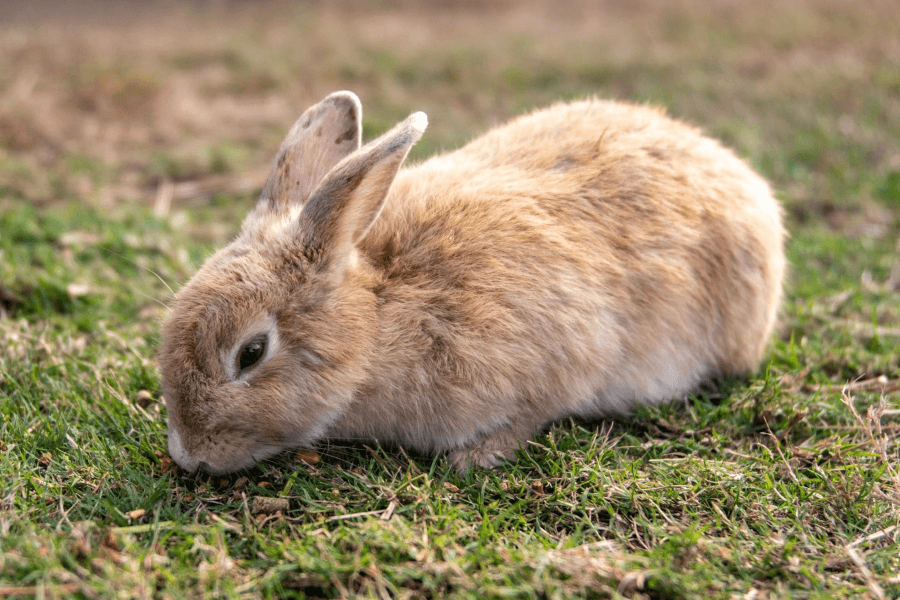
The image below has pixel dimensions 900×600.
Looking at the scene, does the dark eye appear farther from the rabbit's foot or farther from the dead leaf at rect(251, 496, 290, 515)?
the rabbit's foot

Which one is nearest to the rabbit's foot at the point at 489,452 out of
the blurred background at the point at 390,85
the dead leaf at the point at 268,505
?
the dead leaf at the point at 268,505

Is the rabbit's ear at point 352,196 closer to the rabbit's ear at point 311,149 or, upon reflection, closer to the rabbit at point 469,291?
the rabbit at point 469,291

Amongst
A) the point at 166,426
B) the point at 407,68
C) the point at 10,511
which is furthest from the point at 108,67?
the point at 10,511

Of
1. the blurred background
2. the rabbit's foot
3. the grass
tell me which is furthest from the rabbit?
the blurred background

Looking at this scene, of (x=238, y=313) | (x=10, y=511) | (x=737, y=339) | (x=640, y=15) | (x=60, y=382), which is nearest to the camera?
(x=10, y=511)

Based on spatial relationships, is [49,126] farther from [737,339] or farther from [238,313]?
[737,339]

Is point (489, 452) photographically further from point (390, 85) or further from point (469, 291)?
point (390, 85)

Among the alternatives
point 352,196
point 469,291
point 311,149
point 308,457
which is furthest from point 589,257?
point 308,457
